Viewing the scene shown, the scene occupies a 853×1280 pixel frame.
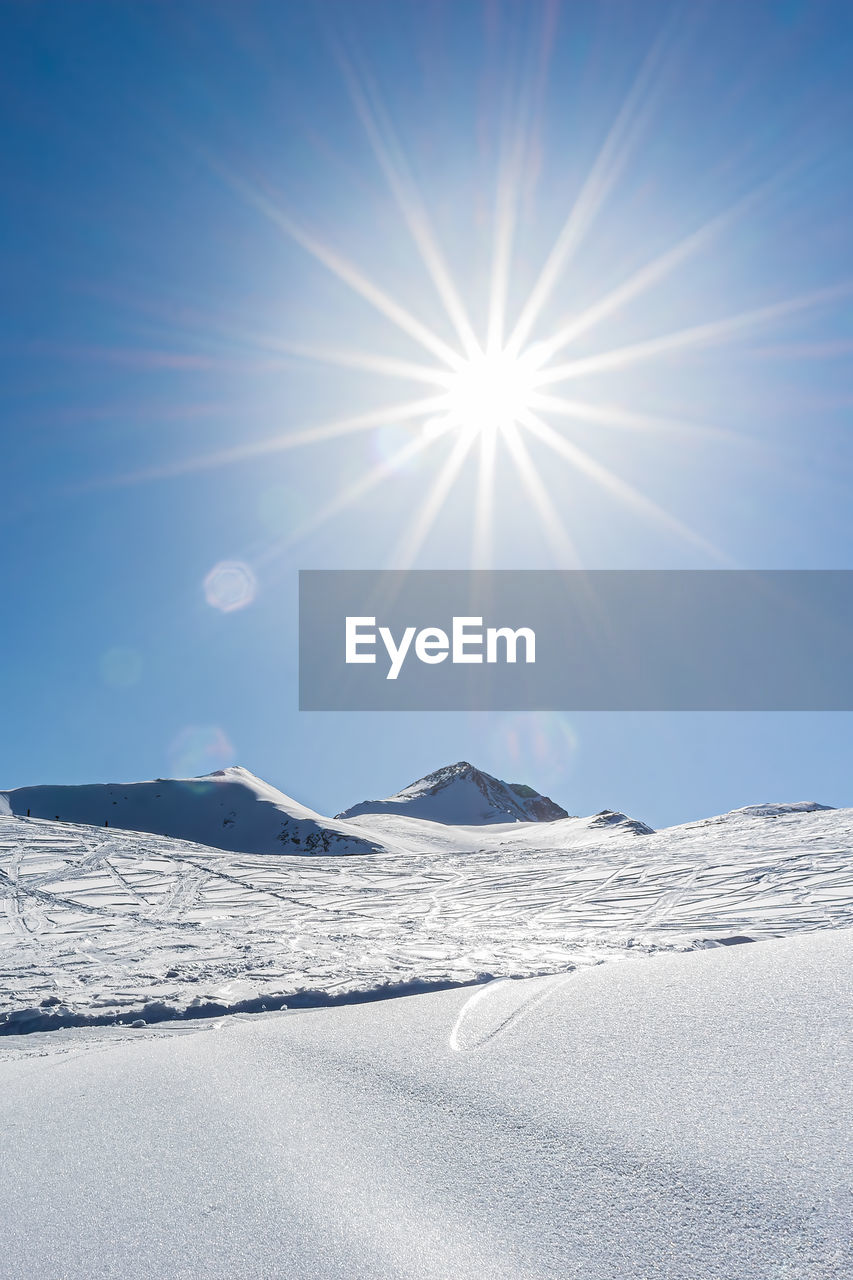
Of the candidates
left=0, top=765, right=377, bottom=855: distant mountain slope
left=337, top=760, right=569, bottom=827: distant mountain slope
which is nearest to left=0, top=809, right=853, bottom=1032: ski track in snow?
left=0, top=765, right=377, bottom=855: distant mountain slope

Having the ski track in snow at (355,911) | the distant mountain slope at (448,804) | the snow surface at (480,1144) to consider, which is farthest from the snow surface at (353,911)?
the distant mountain slope at (448,804)

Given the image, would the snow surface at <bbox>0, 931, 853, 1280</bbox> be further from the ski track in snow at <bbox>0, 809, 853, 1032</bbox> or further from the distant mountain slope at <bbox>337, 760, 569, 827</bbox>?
the distant mountain slope at <bbox>337, 760, 569, 827</bbox>

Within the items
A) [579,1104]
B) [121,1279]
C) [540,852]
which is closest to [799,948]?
[579,1104]

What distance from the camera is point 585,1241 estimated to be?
1543 mm

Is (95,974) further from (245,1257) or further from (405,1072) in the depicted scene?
(245,1257)

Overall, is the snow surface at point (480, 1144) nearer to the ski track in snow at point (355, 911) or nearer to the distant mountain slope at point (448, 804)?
the ski track in snow at point (355, 911)

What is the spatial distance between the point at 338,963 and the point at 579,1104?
461cm

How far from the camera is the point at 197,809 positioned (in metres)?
42.9

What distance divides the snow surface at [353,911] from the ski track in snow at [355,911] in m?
0.04

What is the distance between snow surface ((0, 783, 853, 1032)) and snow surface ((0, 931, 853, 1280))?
209cm

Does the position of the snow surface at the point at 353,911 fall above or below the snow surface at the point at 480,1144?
below

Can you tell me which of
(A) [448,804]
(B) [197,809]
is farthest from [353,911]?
(A) [448,804]

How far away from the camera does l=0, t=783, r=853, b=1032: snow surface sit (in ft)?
18.5

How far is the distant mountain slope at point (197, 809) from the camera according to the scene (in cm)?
3600
